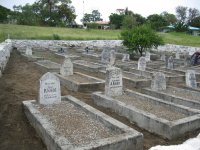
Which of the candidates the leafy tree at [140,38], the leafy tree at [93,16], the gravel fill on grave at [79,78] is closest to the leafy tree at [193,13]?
the leafy tree at [93,16]

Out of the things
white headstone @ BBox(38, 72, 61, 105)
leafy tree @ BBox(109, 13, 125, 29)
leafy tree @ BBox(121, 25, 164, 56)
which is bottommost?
white headstone @ BBox(38, 72, 61, 105)

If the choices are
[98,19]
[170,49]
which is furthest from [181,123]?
[98,19]

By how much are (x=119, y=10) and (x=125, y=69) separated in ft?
225

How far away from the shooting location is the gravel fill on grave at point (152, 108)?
7.19 m

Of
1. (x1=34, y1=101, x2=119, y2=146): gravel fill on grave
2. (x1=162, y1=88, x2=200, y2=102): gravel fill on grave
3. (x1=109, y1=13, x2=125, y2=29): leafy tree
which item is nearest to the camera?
(x1=34, y1=101, x2=119, y2=146): gravel fill on grave

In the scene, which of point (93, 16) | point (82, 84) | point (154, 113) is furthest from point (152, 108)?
point (93, 16)

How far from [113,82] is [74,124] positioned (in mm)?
2997

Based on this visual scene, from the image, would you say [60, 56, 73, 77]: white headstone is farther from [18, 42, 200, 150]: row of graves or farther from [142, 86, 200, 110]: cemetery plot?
[142, 86, 200, 110]: cemetery plot

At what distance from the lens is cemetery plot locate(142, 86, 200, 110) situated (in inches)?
333

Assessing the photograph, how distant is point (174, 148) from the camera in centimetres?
256

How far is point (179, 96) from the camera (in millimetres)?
9492

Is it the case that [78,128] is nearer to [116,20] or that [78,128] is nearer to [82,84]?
[82,84]

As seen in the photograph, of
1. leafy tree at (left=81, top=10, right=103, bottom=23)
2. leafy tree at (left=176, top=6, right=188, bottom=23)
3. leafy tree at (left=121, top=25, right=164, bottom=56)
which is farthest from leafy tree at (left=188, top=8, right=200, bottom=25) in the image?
leafy tree at (left=121, top=25, right=164, bottom=56)

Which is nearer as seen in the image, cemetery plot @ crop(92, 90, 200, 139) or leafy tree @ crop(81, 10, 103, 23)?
cemetery plot @ crop(92, 90, 200, 139)
